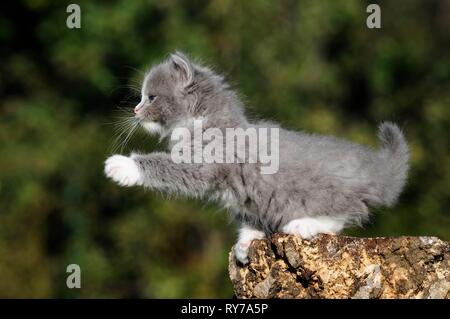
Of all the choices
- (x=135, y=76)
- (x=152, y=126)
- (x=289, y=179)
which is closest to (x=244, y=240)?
(x=289, y=179)

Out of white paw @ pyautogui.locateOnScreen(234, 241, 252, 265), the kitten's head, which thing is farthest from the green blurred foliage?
white paw @ pyautogui.locateOnScreen(234, 241, 252, 265)

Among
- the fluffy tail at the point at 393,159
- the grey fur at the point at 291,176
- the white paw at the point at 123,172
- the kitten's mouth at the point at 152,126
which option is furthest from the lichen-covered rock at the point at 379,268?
the kitten's mouth at the point at 152,126

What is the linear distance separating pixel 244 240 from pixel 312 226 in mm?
494

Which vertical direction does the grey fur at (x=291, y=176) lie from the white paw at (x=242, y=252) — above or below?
above

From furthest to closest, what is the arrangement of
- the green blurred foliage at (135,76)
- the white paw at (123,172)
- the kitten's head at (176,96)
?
the green blurred foliage at (135,76)
the kitten's head at (176,96)
the white paw at (123,172)

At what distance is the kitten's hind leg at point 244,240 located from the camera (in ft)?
15.2

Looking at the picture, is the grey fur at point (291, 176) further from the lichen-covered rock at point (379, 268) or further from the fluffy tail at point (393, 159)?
the lichen-covered rock at point (379, 268)

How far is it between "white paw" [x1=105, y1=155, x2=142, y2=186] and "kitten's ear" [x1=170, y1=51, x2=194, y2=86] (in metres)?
0.74

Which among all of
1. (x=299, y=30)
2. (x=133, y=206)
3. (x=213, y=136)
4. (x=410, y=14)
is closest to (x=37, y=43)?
(x=133, y=206)

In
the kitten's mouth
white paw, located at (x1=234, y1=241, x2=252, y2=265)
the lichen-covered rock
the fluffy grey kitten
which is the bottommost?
the lichen-covered rock

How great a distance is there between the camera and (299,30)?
8.91 m

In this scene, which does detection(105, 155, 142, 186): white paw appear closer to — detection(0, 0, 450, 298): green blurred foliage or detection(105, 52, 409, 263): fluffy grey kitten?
detection(105, 52, 409, 263): fluffy grey kitten

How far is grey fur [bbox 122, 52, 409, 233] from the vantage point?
4578mm

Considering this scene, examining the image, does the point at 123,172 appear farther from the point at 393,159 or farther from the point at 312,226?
the point at 393,159
